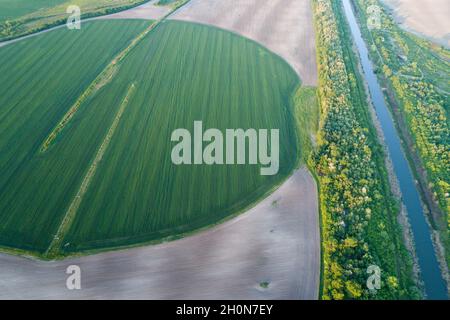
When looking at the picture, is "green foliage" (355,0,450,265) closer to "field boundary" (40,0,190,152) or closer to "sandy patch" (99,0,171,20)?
"sandy patch" (99,0,171,20)

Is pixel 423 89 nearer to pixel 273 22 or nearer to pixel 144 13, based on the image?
pixel 273 22

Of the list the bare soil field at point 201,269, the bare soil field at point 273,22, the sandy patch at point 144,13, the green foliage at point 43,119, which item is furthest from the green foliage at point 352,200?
the sandy patch at point 144,13

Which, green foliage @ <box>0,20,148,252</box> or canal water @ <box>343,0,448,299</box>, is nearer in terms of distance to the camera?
canal water @ <box>343,0,448,299</box>

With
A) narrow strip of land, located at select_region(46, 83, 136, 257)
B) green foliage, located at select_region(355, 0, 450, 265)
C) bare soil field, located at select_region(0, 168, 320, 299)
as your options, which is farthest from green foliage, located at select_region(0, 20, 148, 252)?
green foliage, located at select_region(355, 0, 450, 265)

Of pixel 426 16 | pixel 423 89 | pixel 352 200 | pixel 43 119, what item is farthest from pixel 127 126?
pixel 426 16

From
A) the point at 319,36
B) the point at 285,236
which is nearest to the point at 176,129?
the point at 285,236

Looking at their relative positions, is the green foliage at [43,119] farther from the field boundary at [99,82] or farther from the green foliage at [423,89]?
the green foliage at [423,89]
